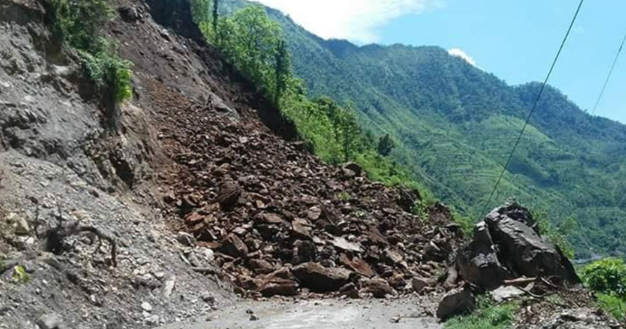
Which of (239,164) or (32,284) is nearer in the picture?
(32,284)

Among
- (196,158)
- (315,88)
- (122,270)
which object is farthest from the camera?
(315,88)

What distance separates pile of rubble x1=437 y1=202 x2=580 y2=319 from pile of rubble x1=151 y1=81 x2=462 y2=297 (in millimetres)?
2963

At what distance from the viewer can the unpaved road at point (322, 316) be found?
45.3 feet

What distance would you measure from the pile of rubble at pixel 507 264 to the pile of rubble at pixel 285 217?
2.96 meters

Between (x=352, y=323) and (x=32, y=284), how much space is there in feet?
21.7

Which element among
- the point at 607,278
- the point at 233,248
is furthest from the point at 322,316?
the point at 607,278

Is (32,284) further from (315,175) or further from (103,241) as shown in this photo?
(315,175)

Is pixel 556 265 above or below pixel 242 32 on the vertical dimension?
below

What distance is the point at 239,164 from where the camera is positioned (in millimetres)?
26297

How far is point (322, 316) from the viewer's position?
14977 mm

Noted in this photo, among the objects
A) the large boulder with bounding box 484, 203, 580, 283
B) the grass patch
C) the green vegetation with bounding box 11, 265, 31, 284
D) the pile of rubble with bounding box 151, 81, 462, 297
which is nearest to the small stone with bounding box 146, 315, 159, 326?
the green vegetation with bounding box 11, 265, 31, 284

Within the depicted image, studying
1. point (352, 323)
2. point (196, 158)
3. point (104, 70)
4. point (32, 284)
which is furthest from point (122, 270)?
point (196, 158)

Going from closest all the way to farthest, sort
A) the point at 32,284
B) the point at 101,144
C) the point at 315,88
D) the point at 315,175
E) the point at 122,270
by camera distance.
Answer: the point at 32,284 → the point at 122,270 → the point at 101,144 → the point at 315,175 → the point at 315,88

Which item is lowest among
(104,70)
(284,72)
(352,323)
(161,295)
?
(161,295)
